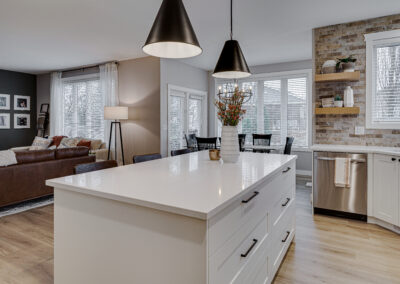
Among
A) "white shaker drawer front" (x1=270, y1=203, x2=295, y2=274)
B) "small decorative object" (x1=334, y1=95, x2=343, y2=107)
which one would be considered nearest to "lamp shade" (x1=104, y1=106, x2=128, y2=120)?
"small decorative object" (x1=334, y1=95, x2=343, y2=107)

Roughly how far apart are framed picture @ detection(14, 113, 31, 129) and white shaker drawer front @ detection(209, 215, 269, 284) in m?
8.42

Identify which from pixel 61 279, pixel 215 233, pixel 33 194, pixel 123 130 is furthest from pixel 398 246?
pixel 123 130

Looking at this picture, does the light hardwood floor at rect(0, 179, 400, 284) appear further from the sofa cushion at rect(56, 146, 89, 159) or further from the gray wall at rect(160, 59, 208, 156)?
the gray wall at rect(160, 59, 208, 156)

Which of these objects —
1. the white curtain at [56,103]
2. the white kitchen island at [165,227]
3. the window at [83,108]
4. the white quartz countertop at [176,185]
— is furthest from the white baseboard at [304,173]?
the white curtain at [56,103]

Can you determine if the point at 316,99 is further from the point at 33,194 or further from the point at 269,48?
the point at 33,194

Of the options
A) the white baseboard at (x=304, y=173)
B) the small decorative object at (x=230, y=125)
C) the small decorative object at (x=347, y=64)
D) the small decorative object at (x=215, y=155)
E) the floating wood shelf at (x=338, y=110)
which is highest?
the small decorative object at (x=347, y=64)

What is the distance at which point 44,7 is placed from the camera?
3.46 metres

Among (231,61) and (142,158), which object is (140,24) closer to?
(231,61)

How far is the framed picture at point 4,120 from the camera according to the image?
7219 millimetres

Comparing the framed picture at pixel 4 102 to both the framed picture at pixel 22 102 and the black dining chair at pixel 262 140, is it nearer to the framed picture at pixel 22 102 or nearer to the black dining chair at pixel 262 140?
the framed picture at pixel 22 102

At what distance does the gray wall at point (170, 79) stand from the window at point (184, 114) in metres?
0.11

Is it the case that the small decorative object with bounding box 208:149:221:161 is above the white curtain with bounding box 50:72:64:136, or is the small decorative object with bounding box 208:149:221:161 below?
below

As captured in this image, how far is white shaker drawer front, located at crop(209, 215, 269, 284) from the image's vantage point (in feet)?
3.56

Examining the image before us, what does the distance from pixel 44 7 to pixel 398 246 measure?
509cm
